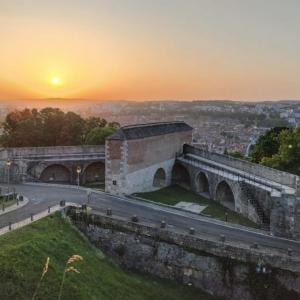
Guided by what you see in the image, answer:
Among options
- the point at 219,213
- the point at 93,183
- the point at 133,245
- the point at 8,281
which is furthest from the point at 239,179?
the point at 8,281

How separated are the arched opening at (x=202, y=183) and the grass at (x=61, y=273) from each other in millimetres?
17051

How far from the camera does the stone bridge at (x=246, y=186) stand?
88.0ft

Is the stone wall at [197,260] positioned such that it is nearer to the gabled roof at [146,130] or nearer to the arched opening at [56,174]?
the gabled roof at [146,130]

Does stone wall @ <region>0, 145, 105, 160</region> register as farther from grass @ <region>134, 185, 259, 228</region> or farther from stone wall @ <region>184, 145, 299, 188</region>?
stone wall @ <region>184, 145, 299, 188</region>

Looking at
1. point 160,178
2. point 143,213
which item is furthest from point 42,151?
point 143,213

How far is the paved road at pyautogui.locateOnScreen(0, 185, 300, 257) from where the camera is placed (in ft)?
82.2

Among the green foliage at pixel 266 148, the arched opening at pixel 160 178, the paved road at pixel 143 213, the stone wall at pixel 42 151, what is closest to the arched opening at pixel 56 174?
the stone wall at pixel 42 151

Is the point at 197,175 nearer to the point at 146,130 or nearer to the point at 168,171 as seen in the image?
the point at 168,171

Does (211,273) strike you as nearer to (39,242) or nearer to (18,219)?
(39,242)

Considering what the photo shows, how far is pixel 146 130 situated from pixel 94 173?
9202mm

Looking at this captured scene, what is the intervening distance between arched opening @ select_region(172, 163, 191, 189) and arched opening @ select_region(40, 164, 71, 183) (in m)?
10.7

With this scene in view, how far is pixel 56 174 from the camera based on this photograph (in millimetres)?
43938

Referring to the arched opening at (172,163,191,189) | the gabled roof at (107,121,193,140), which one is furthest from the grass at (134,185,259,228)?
the gabled roof at (107,121,193,140)

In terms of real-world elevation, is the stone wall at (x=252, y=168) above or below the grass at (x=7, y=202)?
above
